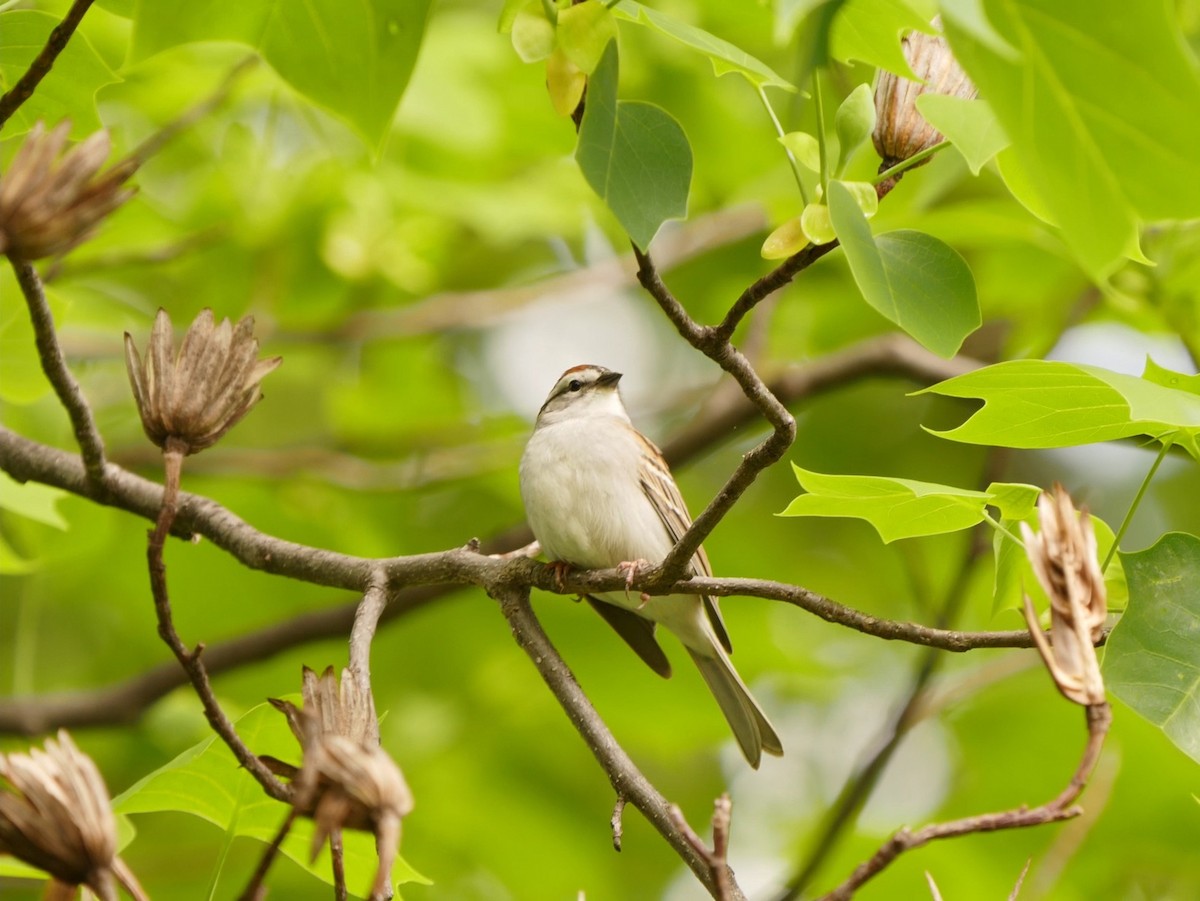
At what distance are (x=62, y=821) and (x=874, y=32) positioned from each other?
1.49 m

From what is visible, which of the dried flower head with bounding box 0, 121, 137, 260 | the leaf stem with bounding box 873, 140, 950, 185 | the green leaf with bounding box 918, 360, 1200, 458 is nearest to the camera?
the dried flower head with bounding box 0, 121, 137, 260

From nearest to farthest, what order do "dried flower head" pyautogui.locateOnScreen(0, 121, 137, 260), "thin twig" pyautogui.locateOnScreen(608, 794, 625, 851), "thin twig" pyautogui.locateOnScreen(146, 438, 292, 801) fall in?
"dried flower head" pyautogui.locateOnScreen(0, 121, 137, 260) → "thin twig" pyautogui.locateOnScreen(146, 438, 292, 801) → "thin twig" pyautogui.locateOnScreen(608, 794, 625, 851)

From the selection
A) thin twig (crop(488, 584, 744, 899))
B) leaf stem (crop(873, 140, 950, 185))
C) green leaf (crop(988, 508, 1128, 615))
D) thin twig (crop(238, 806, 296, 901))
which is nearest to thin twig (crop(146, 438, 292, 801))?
thin twig (crop(238, 806, 296, 901))

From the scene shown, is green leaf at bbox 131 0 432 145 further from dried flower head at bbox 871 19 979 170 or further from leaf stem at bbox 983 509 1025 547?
leaf stem at bbox 983 509 1025 547

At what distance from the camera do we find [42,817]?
126 cm

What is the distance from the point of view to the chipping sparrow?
4.35 m

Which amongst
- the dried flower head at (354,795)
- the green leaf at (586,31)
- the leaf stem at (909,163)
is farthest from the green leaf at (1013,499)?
the dried flower head at (354,795)

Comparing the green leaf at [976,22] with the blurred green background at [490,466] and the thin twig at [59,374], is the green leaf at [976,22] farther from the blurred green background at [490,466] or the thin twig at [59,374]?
the blurred green background at [490,466]

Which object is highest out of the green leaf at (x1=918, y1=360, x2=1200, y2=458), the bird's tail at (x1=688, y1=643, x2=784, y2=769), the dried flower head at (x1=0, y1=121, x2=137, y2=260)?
the dried flower head at (x1=0, y1=121, x2=137, y2=260)

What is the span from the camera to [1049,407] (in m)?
2.23

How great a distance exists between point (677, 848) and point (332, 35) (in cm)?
140

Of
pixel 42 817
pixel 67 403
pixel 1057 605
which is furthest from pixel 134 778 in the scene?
pixel 1057 605

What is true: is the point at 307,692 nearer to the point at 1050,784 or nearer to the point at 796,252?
the point at 796,252

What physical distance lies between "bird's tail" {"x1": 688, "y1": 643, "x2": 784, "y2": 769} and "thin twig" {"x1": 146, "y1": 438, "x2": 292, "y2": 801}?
2.68m
